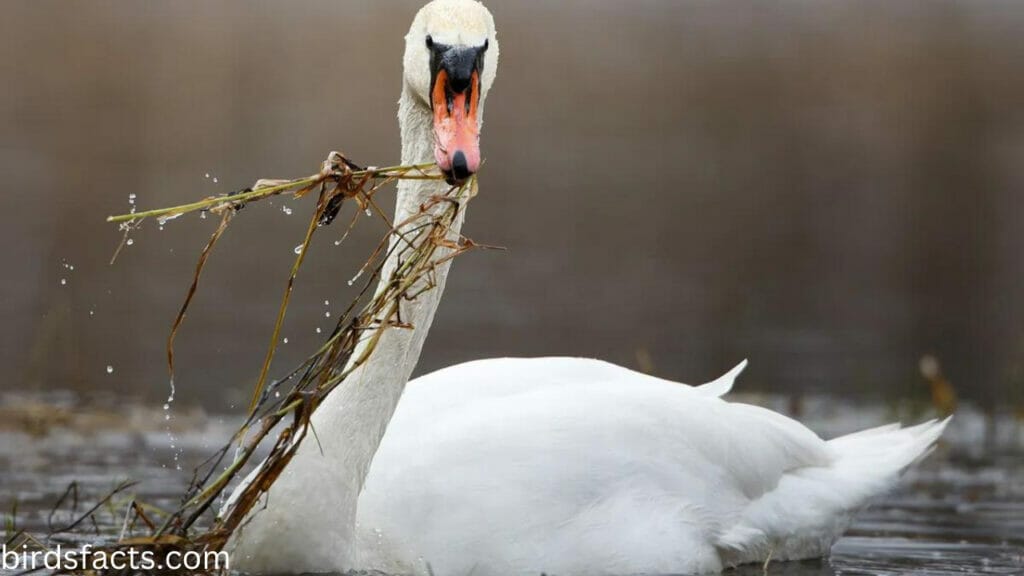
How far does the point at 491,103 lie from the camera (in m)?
17.2

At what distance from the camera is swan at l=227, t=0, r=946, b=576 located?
5871 millimetres

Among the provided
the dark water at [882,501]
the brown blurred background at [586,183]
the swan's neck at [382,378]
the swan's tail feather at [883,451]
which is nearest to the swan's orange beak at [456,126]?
the swan's neck at [382,378]

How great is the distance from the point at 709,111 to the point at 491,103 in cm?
208

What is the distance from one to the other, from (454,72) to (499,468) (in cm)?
138

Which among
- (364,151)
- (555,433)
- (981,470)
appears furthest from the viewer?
(364,151)

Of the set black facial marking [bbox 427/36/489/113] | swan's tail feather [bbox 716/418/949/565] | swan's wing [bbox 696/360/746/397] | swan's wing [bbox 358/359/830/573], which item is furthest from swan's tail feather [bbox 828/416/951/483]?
black facial marking [bbox 427/36/489/113]

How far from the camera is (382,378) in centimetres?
626

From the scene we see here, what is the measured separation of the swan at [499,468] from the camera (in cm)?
587

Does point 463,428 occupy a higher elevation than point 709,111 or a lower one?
lower

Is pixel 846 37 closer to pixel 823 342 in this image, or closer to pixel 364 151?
pixel 364 151

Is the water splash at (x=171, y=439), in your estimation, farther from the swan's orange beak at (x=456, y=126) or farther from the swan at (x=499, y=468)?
the swan's orange beak at (x=456, y=126)

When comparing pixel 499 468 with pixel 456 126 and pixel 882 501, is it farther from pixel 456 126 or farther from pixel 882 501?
pixel 882 501

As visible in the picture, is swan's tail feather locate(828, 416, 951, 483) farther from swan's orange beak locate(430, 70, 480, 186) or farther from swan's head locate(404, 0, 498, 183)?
swan's orange beak locate(430, 70, 480, 186)

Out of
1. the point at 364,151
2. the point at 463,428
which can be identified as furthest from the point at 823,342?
the point at 463,428
